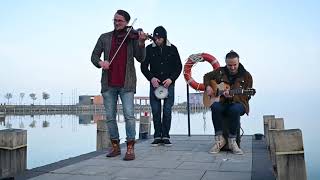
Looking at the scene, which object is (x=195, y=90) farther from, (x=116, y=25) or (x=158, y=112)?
(x=116, y=25)

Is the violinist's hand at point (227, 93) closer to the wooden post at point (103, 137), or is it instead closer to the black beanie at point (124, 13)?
the black beanie at point (124, 13)

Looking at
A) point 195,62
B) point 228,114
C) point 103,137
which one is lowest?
point 103,137

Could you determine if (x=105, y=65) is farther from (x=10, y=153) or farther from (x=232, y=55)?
(x=232, y=55)

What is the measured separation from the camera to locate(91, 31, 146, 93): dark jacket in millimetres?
4652

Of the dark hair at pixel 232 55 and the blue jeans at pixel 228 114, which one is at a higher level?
the dark hair at pixel 232 55

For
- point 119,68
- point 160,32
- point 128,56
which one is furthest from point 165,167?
A: point 160,32

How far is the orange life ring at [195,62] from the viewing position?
25.0 feet

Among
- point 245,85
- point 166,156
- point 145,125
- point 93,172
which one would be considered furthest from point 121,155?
point 145,125

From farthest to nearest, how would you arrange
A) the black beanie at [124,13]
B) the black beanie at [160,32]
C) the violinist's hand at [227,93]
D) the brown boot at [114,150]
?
the black beanie at [160,32], the violinist's hand at [227,93], the brown boot at [114,150], the black beanie at [124,13]

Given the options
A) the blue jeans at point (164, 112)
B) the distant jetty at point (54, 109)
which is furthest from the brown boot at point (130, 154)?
the distant jetty at point (54, 109)

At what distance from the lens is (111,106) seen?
187 inches

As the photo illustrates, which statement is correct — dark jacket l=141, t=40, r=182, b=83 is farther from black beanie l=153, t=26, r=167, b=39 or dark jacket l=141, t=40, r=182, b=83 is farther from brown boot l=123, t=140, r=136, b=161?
brown boot l=123, t=140, r=136, b=161

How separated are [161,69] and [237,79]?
1.32 m

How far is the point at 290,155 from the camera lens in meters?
2.63
